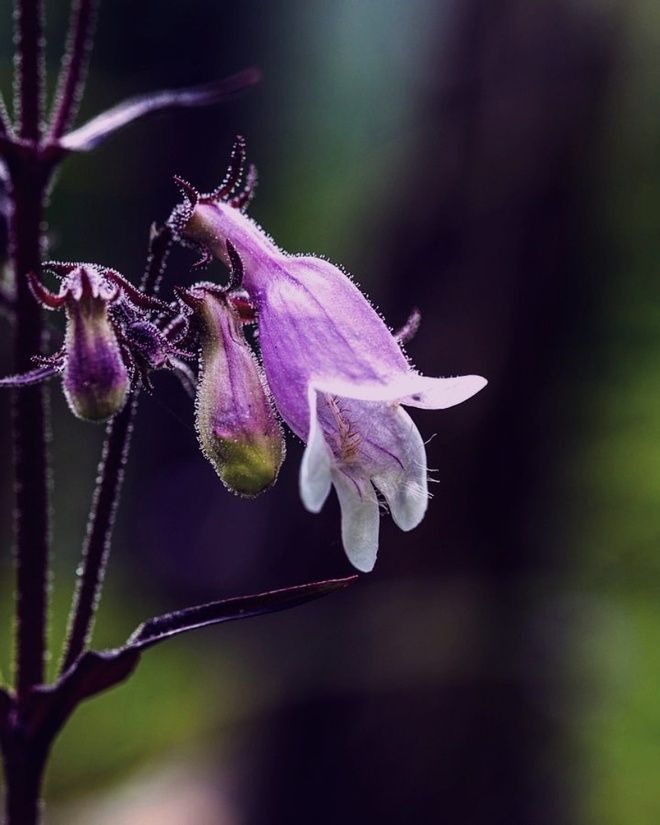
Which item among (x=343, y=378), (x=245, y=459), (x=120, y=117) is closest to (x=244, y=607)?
(x=245, y=459)

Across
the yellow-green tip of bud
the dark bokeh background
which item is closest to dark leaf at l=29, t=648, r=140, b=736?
the yellow-green tip of bud

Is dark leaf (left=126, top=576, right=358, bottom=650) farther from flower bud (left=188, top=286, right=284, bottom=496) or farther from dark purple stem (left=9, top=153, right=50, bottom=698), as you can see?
dark purple stem (left=9, top=153, right=50, bottom=698)

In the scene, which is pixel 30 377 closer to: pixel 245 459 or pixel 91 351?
pixel 91 351

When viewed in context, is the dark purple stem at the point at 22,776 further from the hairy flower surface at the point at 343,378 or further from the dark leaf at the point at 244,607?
the hairy flower surface at the point at 343,378

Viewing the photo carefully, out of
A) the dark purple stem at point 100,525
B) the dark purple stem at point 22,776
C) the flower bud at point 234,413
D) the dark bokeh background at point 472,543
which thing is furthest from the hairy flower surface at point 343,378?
the dark bokeh background at point 472,543

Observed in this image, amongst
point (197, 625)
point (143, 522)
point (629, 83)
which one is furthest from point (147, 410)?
point (197, 625)

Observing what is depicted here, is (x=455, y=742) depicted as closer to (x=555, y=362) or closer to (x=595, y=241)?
(x=555, y=362)
